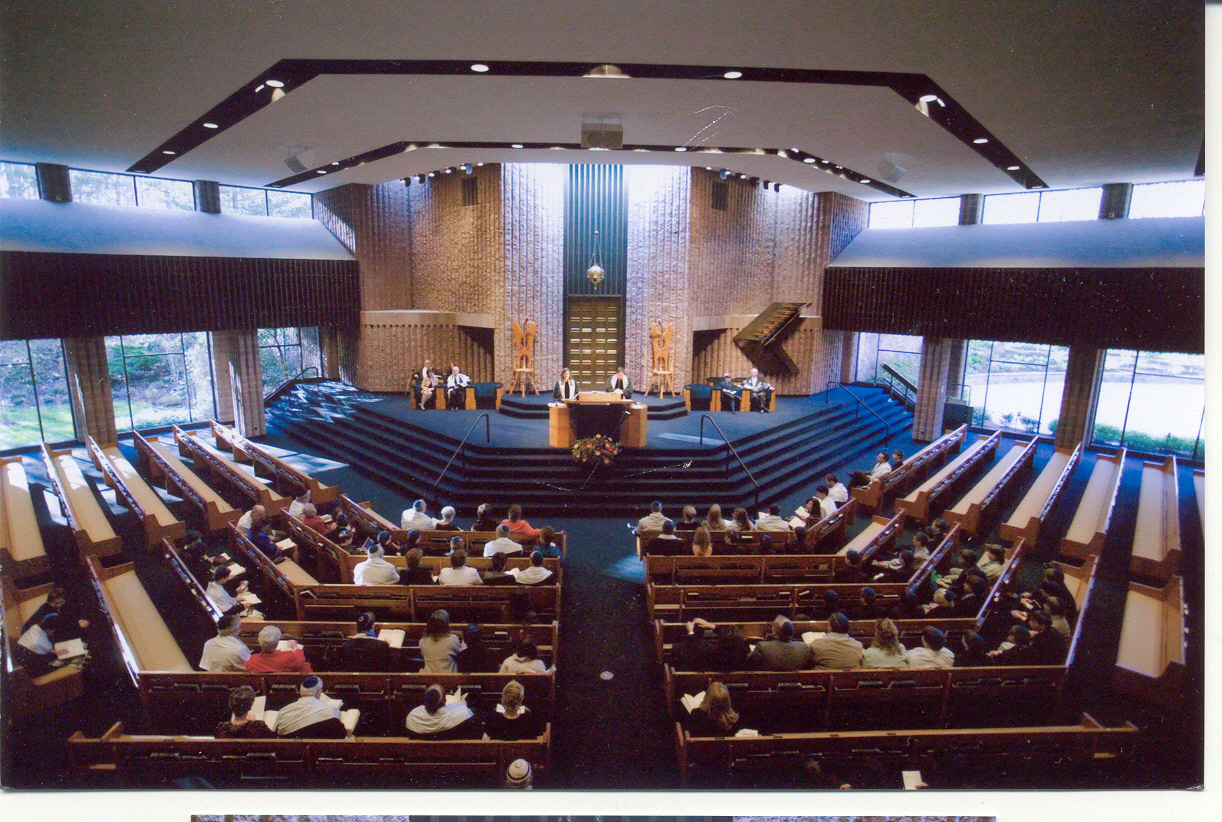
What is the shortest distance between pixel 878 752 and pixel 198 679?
13.4 ft

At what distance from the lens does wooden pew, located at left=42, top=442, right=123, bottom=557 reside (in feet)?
12.0

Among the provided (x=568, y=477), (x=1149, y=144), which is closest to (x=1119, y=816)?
(x=1149, y=144)

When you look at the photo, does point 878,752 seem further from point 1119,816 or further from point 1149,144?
point 1149,144

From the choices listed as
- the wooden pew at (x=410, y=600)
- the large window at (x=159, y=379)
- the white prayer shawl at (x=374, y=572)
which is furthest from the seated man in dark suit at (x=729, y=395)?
the large window at (x=159, y=379)

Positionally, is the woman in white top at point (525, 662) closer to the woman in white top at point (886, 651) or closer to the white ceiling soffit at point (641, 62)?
the woman in white top at point (886, 651)

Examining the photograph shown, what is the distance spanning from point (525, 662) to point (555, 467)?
352 centimetres

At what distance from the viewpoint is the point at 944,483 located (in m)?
7.98

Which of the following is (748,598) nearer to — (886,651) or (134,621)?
(886,651)

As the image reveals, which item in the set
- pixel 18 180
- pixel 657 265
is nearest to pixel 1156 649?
pixel 18 180

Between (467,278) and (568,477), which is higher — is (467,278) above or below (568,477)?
above

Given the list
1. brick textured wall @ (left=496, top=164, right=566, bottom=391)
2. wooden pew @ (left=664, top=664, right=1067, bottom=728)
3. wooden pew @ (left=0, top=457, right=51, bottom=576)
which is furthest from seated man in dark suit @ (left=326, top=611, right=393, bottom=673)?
brick textured wall @ (left=496, top=164, right=566, bottom=391)

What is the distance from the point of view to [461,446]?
732 centimetres

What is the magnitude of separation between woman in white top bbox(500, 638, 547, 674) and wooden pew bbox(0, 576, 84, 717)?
8.07 ft

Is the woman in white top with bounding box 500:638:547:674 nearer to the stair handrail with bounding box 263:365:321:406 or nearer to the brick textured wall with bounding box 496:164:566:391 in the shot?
the stair handrail with bounding box 263:365:321:406
